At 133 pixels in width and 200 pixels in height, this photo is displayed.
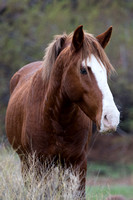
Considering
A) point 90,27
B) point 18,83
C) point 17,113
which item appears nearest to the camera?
point 17,113

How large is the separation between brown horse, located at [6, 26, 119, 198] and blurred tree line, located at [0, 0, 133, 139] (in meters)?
6.74

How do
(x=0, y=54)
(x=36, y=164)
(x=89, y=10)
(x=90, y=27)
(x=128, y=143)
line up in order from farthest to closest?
(x=128, y=143)
(x=89, y=10)
(x=90, y=27)
(x=0, y=54)
(x=36, y=164)

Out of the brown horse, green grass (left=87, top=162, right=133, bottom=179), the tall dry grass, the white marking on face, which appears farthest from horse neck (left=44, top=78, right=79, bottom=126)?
green grass (left=87, top=162, right=133, bottom=179)

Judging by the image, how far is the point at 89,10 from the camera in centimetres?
1702

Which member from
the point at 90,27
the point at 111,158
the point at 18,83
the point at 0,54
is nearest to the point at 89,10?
the point at 90,27

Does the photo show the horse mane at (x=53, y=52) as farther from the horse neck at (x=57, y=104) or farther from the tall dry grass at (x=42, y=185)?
the tall dry grass at (x=42, y=185)

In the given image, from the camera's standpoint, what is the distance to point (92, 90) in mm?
3150

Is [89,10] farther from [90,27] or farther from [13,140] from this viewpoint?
[13,140]

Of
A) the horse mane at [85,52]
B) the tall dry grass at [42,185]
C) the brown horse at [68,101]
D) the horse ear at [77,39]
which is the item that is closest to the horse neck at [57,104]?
the brown horse at [68,101]

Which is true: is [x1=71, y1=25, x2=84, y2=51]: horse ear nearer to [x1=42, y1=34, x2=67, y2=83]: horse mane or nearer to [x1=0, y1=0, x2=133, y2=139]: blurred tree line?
[x1=42, y1=34, x2=67, y2=83]: horse mane

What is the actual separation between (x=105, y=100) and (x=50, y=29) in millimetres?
11525

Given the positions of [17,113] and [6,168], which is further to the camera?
[17,113]

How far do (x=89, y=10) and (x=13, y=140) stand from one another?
13238 mm

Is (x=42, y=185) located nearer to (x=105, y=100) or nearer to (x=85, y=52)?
(x=105, y=100)
